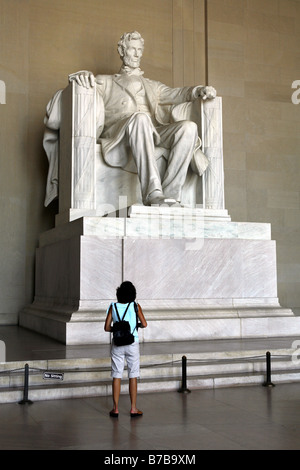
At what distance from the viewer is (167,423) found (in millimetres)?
3557

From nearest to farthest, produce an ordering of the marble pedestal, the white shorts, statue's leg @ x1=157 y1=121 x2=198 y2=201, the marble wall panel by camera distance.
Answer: the white shorts < the marble pedestal < the marble wall panel < statue's leg @ x1=157 y1=121 x2=198 y2=201

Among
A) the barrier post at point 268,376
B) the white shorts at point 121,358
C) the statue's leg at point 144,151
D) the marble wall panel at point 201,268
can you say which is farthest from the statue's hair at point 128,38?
the white shorts at point 121,358

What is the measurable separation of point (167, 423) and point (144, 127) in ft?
13.7

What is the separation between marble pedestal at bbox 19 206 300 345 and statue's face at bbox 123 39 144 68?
2.57 metres

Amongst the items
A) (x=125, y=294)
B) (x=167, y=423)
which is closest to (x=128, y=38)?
(x=125, y=294)

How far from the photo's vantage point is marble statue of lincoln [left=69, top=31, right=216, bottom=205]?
6.94 meters

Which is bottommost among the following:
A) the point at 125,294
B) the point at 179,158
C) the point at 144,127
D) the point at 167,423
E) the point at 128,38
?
the point at 167,423

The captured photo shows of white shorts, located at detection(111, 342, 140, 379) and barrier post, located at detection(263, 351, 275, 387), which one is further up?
white shorts, located at detection(111, 342, 140, 379)

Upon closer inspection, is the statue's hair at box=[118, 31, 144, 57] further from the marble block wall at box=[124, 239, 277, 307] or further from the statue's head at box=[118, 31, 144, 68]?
the marble block wall at box=[124, 239, 277, 307]

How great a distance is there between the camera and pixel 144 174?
273 inches

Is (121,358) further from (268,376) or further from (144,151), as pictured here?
(144,151)

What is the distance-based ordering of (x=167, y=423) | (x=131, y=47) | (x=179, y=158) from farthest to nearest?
(x=131, y=47)
(x=179, y=158)
(x=167, y=423)

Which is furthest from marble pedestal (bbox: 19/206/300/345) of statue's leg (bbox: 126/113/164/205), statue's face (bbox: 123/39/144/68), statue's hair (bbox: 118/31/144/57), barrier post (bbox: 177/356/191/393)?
statue's hair (bbox: 118/31/144/57)

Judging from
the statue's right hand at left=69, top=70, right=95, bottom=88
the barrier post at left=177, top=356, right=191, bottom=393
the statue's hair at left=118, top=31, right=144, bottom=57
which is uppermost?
the statue's hair at left=118, top=31, right=144, bottom=57
